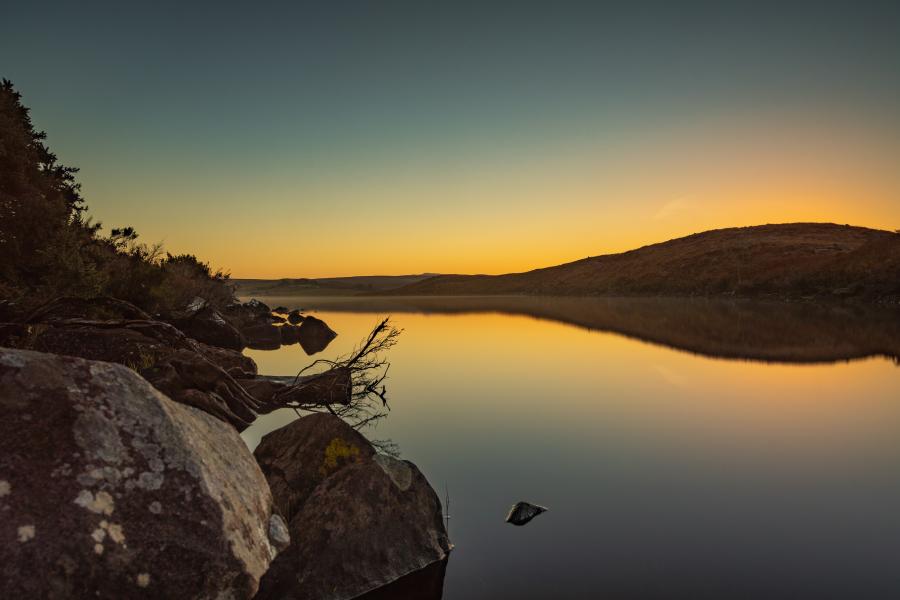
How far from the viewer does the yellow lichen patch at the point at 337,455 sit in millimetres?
7542

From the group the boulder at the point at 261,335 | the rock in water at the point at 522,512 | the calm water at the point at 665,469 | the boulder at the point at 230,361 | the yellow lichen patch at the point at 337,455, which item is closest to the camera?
the calm water at the point at 665,469

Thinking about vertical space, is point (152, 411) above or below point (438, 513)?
above

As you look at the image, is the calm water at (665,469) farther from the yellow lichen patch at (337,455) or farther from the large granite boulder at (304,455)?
the large granite boulder at (304,455)

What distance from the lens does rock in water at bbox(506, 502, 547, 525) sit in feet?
27.6

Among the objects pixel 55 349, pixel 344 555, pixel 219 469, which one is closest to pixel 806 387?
pixel 344 555

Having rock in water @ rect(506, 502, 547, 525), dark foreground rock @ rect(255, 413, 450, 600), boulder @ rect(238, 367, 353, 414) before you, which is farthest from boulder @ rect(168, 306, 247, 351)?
rock in water @ rect(506, 502, 547, 525)

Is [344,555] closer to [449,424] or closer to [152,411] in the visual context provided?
[152,411]

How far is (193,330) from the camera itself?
2525cm

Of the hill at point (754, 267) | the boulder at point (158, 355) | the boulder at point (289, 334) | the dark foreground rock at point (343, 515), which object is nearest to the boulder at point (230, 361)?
the boulder at point (158, 355)

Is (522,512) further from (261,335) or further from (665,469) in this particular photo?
(261,335)

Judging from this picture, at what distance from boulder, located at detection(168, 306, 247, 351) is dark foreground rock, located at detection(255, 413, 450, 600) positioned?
19455 millimetres

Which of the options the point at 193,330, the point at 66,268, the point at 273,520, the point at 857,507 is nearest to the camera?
the point at 273,520

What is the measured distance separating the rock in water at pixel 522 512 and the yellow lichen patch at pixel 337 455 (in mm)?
2863

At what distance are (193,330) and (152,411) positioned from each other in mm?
22636
